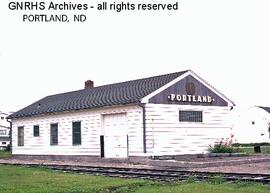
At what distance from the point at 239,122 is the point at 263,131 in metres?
4.83

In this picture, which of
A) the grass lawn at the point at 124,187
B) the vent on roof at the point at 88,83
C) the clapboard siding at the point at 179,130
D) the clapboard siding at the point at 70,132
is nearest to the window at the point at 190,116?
the clapboard siding at the point at 179,130

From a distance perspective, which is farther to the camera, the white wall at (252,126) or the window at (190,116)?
the white wall at (252,126)

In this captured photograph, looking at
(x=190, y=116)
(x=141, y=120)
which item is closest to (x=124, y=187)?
(x=141, y=120)

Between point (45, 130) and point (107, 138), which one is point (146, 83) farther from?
point (45, 130)

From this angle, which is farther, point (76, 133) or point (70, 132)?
point (70, 132)

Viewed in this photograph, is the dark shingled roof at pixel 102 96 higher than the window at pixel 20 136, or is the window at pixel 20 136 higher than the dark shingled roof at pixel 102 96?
the dark shingled roof at pixel 102 96

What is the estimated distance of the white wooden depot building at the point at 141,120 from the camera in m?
28.7

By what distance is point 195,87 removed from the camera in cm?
3116

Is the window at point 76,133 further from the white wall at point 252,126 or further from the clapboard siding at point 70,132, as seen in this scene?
the white wall at point 252,126

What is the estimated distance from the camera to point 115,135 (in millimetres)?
30688

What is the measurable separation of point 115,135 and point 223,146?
265 inches

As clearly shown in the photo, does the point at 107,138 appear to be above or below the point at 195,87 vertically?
below

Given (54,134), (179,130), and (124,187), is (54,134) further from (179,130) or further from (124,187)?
(124,187)

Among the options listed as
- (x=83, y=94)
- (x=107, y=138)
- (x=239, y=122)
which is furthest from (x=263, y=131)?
(x=107, y=138)
